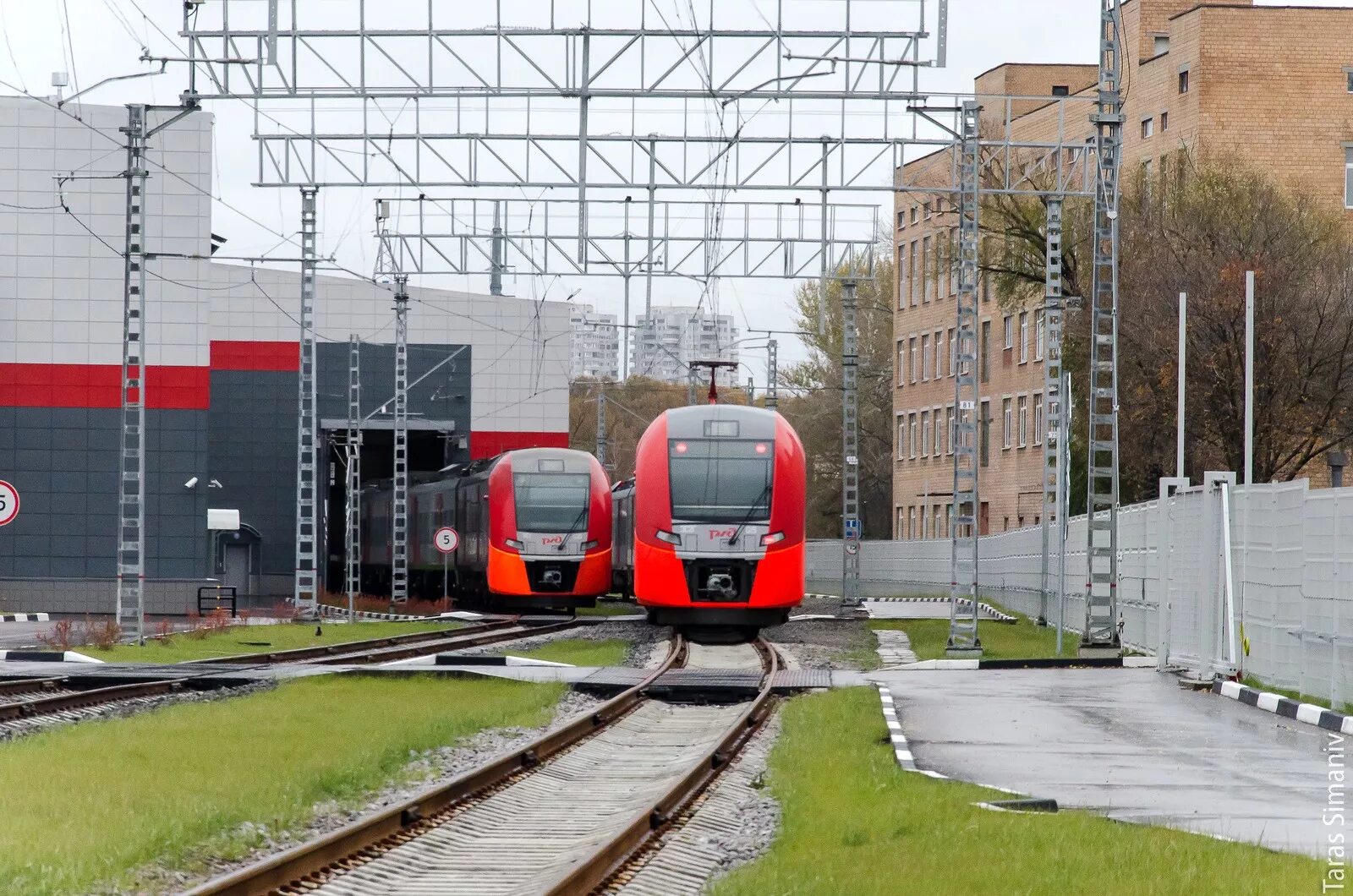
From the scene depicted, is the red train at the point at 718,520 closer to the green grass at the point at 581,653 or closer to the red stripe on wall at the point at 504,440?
the green grass at the point at 581,653

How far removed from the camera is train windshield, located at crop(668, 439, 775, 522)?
30250 mm

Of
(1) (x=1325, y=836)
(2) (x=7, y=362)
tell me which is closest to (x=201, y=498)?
(2) (x=7, y=362)

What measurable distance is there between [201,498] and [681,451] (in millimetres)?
22055

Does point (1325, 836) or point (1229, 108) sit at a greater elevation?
point (1229, 108)

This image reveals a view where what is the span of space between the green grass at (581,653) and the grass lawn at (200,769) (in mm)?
6294

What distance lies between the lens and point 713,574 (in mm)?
30078

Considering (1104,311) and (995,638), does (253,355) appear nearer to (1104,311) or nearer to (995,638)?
(995,638)

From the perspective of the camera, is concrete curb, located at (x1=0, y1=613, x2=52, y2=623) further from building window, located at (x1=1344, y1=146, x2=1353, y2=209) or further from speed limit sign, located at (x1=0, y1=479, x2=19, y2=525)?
building window, located at (x1=1344, y1=146, x2=1353, y2=209)

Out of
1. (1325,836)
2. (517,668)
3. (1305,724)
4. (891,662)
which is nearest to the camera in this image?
(1325,836)

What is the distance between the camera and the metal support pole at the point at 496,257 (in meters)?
41.2

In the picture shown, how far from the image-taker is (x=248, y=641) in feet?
108

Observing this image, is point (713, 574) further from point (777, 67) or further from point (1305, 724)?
point (1305, 724)

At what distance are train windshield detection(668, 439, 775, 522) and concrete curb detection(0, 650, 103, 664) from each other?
344 inches

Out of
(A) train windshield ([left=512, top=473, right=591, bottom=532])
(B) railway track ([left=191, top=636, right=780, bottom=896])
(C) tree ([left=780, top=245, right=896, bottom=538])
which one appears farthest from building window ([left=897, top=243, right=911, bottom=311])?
(B) railway track ([left=191, top=636, right=780, bottom=896])
